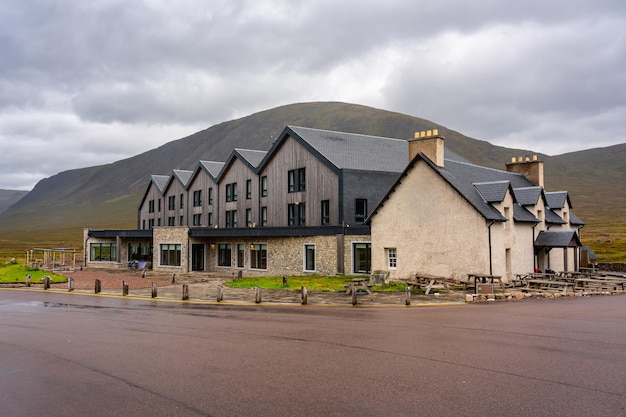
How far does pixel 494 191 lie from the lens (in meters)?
30.6

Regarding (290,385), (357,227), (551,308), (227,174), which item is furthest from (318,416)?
(227,174)

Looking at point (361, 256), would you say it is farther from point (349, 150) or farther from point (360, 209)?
point (349, 150)

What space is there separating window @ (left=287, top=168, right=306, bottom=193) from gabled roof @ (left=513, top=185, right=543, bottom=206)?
17368mm

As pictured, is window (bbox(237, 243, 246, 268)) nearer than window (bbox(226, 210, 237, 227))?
Yes

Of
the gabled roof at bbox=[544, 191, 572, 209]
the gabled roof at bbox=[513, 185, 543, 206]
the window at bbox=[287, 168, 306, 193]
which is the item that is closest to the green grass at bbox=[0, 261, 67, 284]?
the window at bbox=[287, 168, 306, 193]

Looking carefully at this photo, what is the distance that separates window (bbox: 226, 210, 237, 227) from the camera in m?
53.6

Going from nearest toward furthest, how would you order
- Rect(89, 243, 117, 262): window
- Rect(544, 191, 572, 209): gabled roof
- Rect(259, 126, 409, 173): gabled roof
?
Rect(544, 191, 572, 209): gabled roof < Rect(259, 126, 409, 173): gabled roof < Rect(89, 243, 117, 262): window

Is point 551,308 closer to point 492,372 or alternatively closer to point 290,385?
point 492,372

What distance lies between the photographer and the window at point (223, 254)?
160 ft

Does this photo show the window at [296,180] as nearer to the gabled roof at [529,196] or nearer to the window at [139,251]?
the gabled roof at [529,196]

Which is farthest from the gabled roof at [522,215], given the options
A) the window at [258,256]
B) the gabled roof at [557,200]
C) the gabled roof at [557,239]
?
the window at [258,256]

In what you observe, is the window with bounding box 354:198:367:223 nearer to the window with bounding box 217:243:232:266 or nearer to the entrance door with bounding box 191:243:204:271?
the window with bounding box 217:243:232:266

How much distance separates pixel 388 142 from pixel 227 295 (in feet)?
91.1

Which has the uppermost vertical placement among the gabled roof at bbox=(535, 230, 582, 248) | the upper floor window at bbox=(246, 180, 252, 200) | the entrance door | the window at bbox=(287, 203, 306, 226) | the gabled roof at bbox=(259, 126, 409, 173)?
the gabled roof at bbox=(259, 126, 409, 173)
